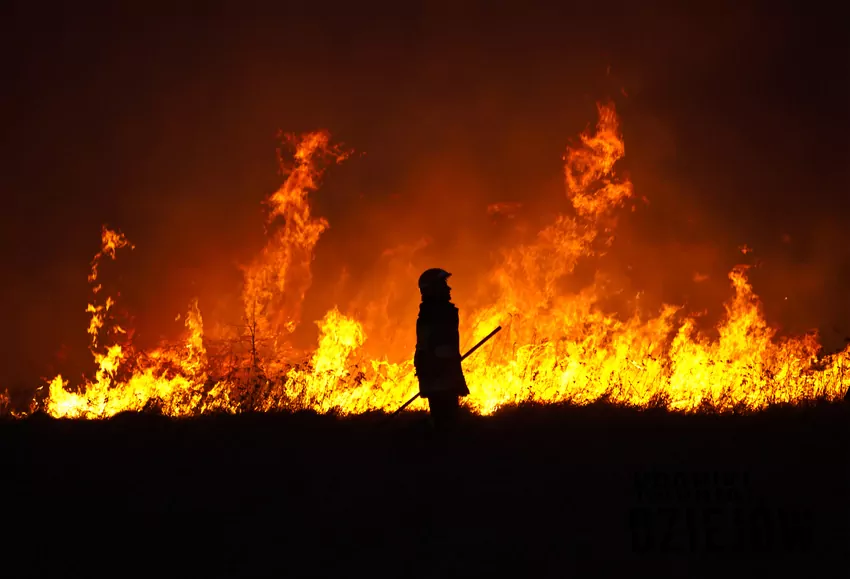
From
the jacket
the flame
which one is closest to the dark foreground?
the jacket

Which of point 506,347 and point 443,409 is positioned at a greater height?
point 506,347

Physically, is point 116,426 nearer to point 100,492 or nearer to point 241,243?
point 100,492

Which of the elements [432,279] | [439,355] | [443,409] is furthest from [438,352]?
[432,279]

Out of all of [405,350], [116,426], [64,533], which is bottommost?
[64,533]

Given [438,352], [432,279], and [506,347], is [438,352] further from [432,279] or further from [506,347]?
[506,347]

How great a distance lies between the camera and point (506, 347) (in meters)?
15.2

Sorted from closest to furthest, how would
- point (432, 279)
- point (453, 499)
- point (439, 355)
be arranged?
point (453, 499) < point (439, 355) < point (432, 279)

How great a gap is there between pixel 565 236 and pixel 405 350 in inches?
168

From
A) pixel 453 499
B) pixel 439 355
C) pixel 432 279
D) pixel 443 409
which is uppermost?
pixel 432 279

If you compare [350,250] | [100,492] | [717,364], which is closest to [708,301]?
[717,364]

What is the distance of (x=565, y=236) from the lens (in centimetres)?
1784

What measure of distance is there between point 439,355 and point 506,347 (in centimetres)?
504

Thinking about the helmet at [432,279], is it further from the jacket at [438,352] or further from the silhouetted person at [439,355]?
the jacket at [438,352]

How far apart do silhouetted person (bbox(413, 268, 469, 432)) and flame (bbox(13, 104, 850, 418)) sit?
121cm
